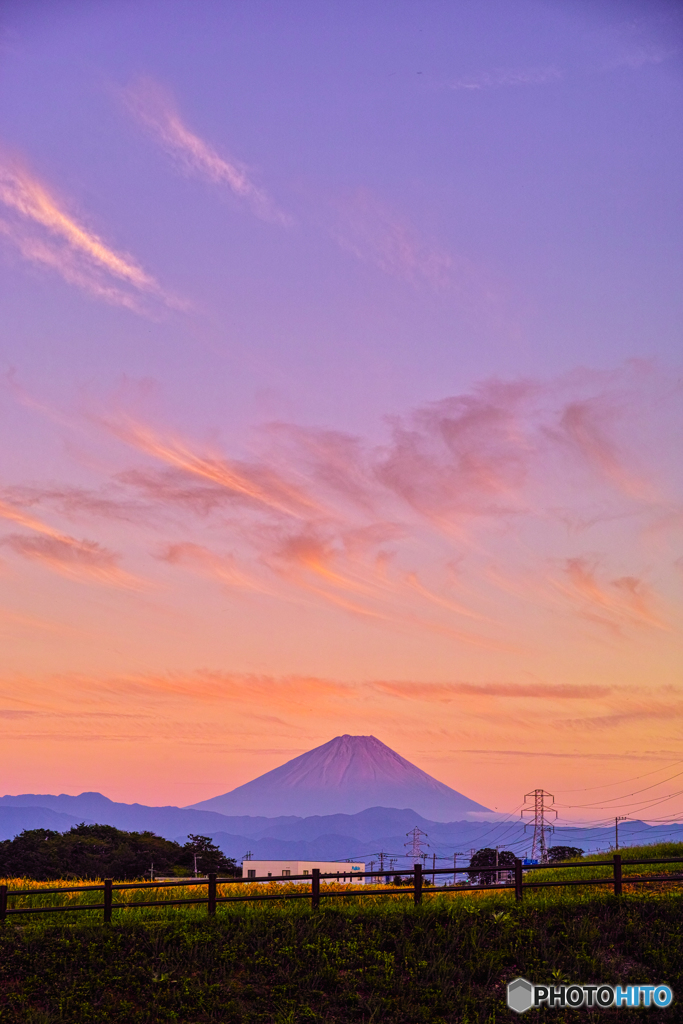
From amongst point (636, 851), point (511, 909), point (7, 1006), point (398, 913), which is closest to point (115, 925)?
point (7, 1006)

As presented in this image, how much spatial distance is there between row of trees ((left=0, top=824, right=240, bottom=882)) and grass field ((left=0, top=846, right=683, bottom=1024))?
145 ft

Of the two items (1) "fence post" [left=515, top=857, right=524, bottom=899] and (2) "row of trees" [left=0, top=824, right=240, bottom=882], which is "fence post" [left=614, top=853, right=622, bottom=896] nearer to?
(1) "fence post" [left=515, top=857, right=524, bottom=899]

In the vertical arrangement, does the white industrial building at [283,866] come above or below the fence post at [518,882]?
below

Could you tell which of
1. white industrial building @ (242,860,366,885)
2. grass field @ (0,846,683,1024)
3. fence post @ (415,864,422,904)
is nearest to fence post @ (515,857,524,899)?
grass field @ (0,846,683,1024)

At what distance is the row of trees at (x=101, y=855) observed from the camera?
2707 inches

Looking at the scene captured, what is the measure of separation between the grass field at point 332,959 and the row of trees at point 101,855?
44.3m

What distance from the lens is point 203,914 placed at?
23.8 metres

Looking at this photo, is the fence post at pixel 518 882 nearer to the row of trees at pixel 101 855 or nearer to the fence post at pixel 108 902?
the fence post at pixel 108 902

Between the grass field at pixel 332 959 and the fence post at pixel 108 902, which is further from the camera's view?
the fence post at pixel 108 902

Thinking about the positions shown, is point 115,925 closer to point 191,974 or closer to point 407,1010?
point 191,974

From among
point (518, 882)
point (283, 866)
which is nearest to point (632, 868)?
point (518, 882)

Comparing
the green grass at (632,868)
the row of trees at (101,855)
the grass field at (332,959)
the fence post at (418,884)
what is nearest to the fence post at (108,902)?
the grass field at (332,959)

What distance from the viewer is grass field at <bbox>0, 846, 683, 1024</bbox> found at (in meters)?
19.4

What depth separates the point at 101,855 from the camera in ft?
250
